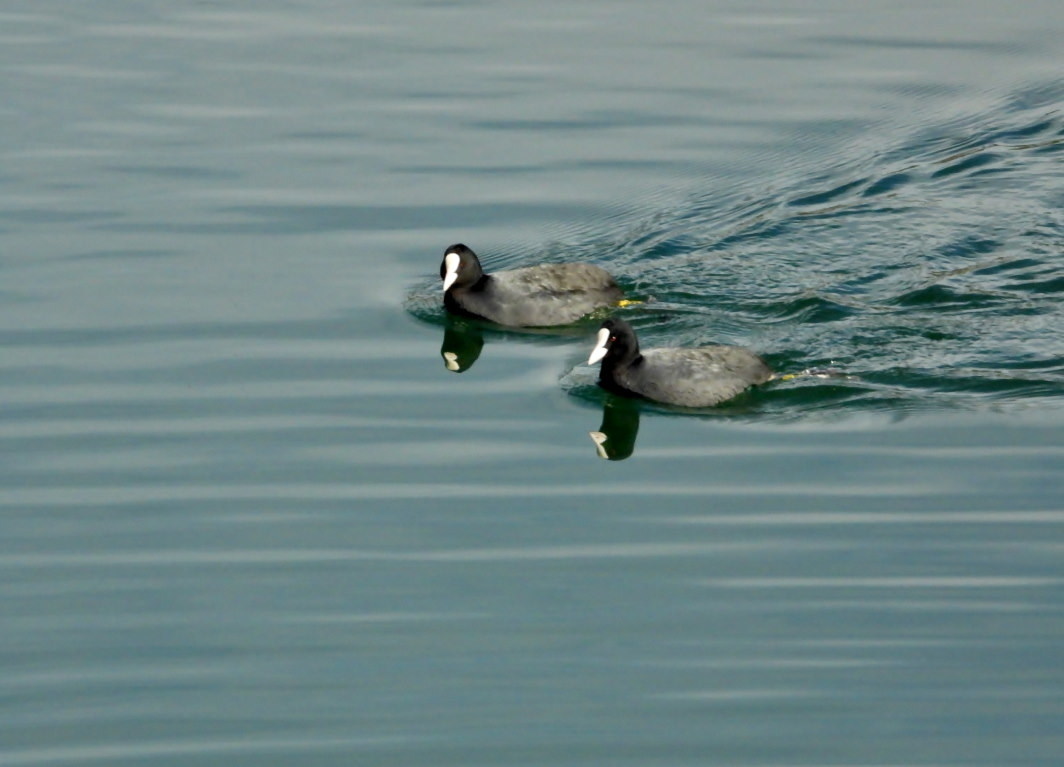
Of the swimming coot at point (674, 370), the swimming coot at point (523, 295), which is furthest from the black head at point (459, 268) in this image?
the swimming coot at point (674, 370)

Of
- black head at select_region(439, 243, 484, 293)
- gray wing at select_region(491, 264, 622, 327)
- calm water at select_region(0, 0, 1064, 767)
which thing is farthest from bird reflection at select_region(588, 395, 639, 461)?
black head at select_region(439, 243, 484, 293)

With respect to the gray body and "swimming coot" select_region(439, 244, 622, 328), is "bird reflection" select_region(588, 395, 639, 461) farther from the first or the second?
"swimming coot" select_region(439, 244, 622, 328)

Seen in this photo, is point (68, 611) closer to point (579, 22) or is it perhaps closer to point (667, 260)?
point (667, 260)

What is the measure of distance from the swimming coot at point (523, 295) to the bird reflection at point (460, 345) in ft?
0.40

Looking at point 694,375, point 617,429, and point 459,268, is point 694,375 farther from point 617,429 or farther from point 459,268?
point 459,268

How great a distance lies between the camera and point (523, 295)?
45.0 feet

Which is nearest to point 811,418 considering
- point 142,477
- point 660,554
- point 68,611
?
point 660,554

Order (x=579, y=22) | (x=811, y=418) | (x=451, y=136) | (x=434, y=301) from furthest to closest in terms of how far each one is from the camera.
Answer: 1. (x=579, y=22)
2. (x=451, y=136)
3. (x=434, y=301)
4. (x=811, y=418)

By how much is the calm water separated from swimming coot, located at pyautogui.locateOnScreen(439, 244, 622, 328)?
0.65 ft

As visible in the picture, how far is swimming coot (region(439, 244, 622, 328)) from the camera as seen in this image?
13.7 metres

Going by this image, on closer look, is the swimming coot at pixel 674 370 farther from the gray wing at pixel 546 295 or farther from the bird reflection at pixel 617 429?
the gray wing at pixel 546 295

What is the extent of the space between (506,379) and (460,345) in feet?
3.02

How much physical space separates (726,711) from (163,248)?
797 centimetres

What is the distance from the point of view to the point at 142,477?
10703 mm
